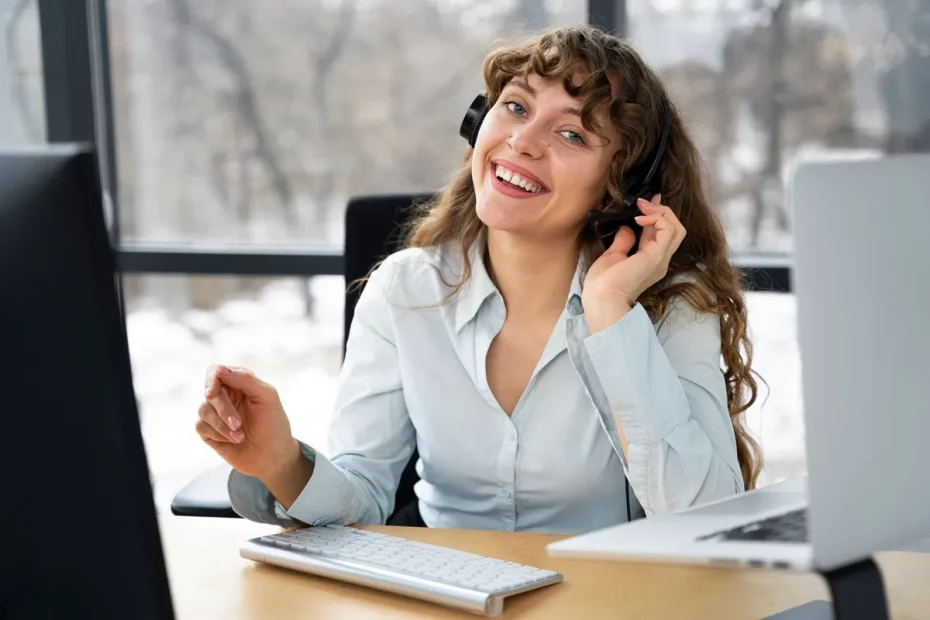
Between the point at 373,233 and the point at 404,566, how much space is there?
862mm

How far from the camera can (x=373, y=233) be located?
6.17 feet

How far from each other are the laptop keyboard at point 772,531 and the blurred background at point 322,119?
1.71m

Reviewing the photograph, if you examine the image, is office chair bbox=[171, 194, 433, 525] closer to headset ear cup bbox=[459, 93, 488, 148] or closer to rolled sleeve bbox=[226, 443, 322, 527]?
headset ear cup bbox=[459, 93, 488, 148]

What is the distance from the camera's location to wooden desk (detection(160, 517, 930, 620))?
3.47 feet

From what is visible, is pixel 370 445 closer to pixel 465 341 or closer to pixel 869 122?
pixel 465 341

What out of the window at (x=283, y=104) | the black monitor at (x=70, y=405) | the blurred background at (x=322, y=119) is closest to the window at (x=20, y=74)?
the blurred background at (x=322, y=119)

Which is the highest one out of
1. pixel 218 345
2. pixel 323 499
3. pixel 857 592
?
pixel 857 592

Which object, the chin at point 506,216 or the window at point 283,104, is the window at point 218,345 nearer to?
the window at point 283,104

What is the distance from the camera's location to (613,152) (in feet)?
5.34

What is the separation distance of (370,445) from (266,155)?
5.24ft

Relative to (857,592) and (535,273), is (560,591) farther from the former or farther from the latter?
(535,273)

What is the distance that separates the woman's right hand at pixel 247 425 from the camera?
4.20ft

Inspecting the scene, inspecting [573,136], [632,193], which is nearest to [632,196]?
[632,193]

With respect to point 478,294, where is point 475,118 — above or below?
above
